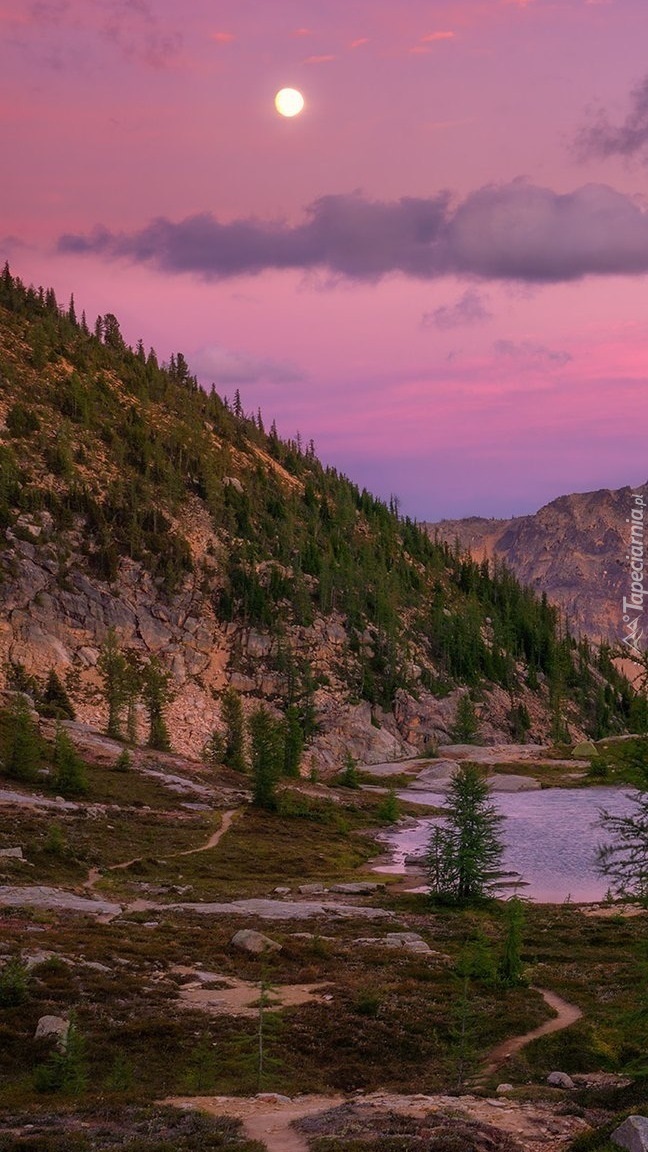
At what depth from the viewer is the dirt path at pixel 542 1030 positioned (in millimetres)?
29734

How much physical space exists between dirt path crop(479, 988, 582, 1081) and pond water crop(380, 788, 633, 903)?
21.9 meters

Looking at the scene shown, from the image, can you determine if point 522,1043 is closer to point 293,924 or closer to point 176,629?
point 293,924

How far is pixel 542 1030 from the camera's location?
33906mm

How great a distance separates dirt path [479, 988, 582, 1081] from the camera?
2973cm

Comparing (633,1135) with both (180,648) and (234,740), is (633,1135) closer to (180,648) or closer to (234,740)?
(234,740)

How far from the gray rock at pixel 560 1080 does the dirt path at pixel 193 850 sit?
35634mm

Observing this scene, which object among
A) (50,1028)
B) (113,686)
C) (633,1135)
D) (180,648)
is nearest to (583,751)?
(180,648)

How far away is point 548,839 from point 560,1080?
70479mm

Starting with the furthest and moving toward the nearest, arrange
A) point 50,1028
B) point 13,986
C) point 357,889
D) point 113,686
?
point 113,686 → point 357,889 → point 13,986 → point 50,1028

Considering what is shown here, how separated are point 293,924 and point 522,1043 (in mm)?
20810

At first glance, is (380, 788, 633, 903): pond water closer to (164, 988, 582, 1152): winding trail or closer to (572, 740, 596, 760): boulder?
(572, 740, 596, 760): boulder

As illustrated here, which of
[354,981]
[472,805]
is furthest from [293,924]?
[472,805]

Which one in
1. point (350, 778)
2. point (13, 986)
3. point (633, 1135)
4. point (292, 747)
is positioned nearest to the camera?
point (633, 1135)

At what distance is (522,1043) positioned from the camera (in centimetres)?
3222
